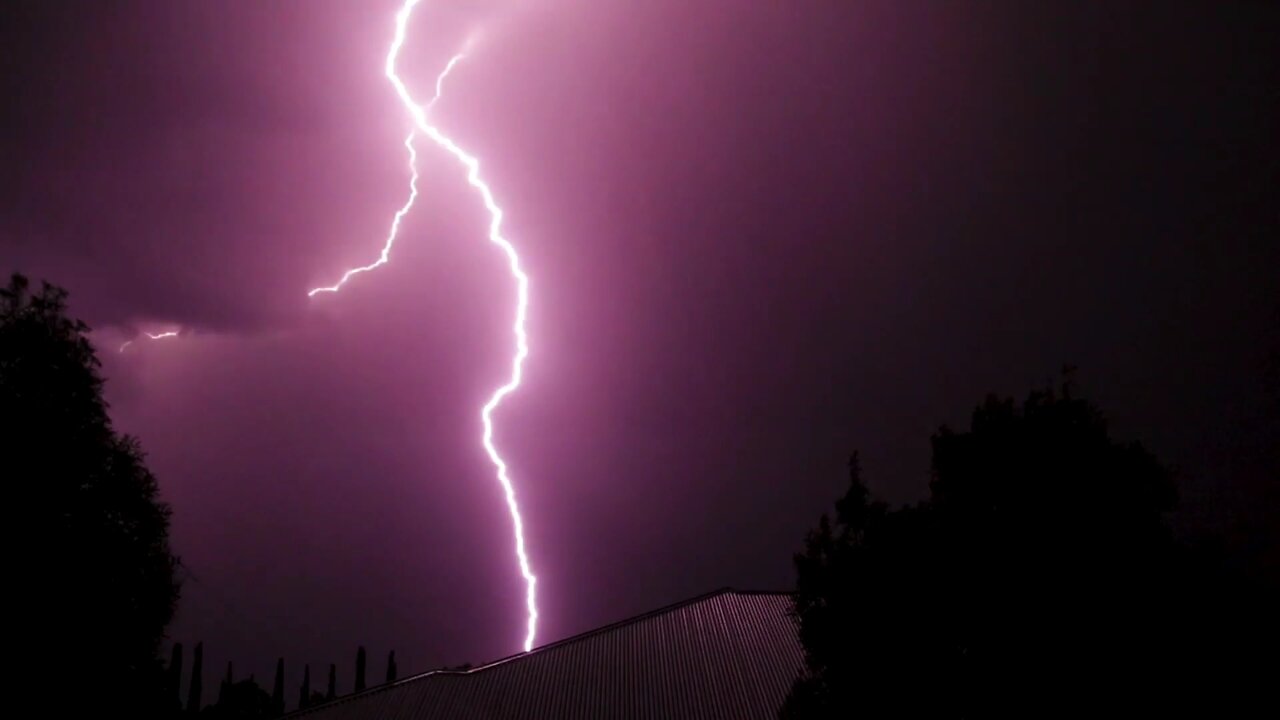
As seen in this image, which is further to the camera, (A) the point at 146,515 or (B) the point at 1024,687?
(A) the point at 146,515

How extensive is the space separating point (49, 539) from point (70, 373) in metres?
2.70

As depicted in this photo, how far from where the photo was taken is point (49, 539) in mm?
12547

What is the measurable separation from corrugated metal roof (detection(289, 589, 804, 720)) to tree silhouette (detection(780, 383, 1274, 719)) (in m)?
8.44

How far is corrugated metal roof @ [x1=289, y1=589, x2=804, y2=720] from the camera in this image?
17.4m

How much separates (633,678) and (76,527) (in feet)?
34.9

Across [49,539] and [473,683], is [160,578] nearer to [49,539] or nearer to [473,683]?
[49,539]

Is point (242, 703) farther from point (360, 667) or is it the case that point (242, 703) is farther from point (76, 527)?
point (76, 527)

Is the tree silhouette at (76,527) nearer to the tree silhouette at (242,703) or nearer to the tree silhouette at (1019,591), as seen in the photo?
the tree silhouette at (1019,591)

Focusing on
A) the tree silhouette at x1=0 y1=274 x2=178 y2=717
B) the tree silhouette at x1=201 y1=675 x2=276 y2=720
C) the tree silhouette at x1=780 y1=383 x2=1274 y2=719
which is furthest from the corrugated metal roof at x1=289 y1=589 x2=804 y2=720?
the tree silhouette at x1=201 y1=675 x2=276 y2=720

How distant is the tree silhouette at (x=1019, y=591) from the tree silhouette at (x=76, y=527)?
10063 millimetres

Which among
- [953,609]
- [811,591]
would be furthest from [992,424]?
[811,591]

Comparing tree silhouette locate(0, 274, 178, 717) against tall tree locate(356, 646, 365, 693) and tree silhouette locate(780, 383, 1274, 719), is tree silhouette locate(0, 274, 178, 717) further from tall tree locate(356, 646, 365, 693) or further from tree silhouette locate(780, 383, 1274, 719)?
tall tree locate(356, 646, 365, 693)

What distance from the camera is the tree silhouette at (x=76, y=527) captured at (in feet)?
A: 40.6

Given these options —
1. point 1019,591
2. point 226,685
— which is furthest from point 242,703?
point 1019,591
